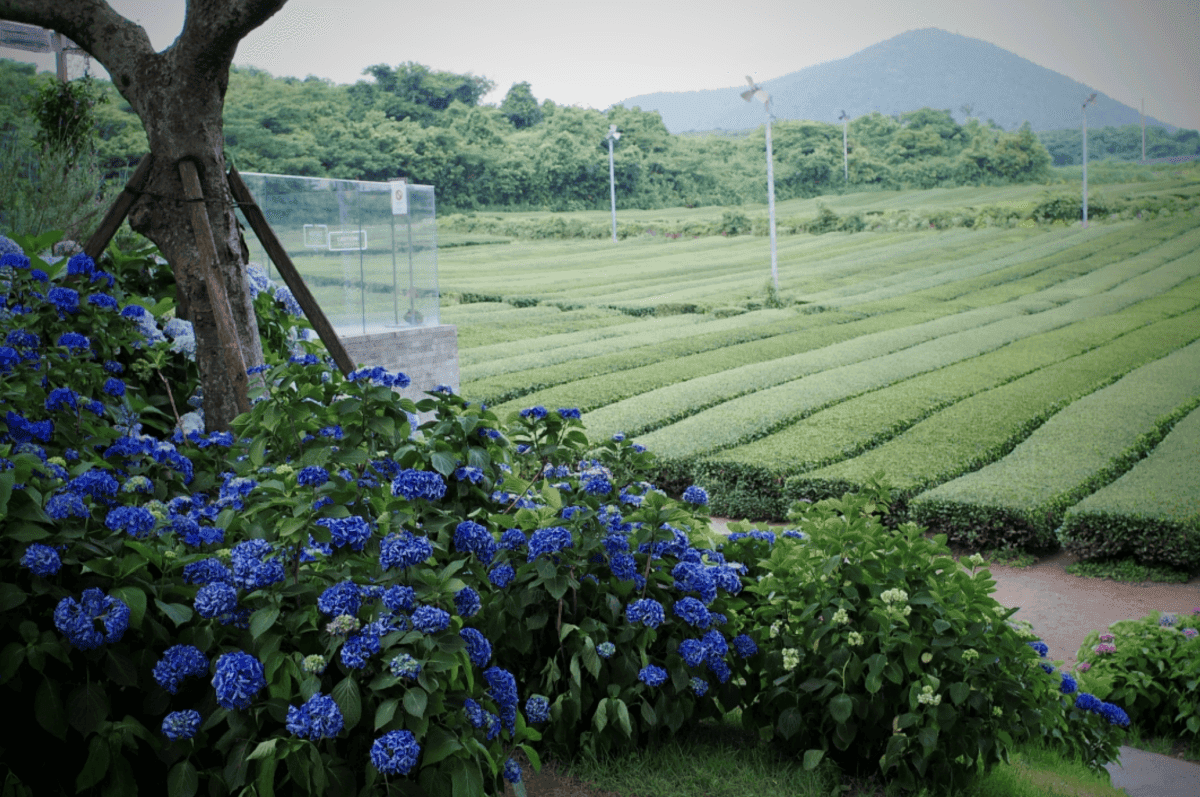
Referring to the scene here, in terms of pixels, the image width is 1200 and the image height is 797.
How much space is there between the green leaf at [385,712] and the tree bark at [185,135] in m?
2.00

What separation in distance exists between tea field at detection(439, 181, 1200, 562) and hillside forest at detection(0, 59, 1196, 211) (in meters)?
4.67

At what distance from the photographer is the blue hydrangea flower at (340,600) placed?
59.8 inches

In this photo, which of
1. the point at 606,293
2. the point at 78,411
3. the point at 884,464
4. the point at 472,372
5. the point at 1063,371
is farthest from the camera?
the point at 606,293

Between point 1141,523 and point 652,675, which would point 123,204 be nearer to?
point 652,675

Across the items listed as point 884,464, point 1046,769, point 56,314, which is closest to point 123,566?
point 56,314

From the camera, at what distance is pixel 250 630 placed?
1.58 meters

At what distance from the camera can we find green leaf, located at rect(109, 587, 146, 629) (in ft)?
5.09

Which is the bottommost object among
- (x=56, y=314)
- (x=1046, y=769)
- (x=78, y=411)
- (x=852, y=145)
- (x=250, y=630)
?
(x=1046, y=769)

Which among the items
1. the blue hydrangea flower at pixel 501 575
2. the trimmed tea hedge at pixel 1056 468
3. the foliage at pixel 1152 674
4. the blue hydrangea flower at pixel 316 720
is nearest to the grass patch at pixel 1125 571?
the trimmed tea hedge at pixel 1056 468

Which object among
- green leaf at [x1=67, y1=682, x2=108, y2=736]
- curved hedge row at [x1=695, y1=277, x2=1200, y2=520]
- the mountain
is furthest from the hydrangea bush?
the mountain

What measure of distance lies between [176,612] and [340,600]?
1.14 ft

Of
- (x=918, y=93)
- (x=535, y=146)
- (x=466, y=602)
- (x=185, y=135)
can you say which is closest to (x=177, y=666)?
(x=466, y=602)

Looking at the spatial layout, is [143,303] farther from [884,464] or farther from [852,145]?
[852,145]

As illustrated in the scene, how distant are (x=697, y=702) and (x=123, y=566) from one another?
1550 mm
